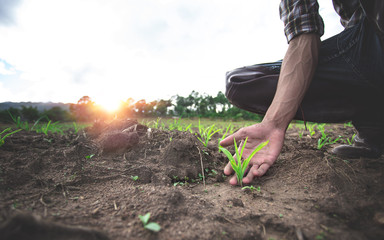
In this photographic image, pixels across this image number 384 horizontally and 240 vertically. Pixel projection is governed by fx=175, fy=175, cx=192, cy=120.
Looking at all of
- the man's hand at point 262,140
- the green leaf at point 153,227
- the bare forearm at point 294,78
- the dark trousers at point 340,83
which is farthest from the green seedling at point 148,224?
the dark trousers at point 340,83

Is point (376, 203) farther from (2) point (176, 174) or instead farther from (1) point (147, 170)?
Answer: (1) point (147, 170)

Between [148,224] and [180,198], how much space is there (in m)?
0.22

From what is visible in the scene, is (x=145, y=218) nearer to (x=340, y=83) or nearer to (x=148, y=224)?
(x=148, y=224)

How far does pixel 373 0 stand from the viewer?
102 centimetres

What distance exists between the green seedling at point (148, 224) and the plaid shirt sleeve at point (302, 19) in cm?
140

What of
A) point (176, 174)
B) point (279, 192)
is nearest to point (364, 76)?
point (279, 192)

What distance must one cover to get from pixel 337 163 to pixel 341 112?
67 cm

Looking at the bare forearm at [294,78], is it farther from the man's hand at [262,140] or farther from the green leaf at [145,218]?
the green leaf at [145,218]

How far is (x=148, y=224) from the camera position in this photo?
0.65 m

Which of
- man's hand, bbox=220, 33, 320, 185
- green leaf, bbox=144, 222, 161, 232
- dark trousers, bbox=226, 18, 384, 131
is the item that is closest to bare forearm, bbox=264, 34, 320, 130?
man's hand, bbox=220, 33, 320, 185

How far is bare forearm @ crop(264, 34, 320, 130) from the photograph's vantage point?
1.15 meters

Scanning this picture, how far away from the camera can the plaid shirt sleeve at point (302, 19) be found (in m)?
1.16

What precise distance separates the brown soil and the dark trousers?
1.81 ft

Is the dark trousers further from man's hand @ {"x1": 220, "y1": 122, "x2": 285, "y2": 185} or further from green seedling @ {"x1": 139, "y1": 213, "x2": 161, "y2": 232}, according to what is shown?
green seedling @ {"x1": 139, "y1": 213, "x2": 161, "y2": 232}
